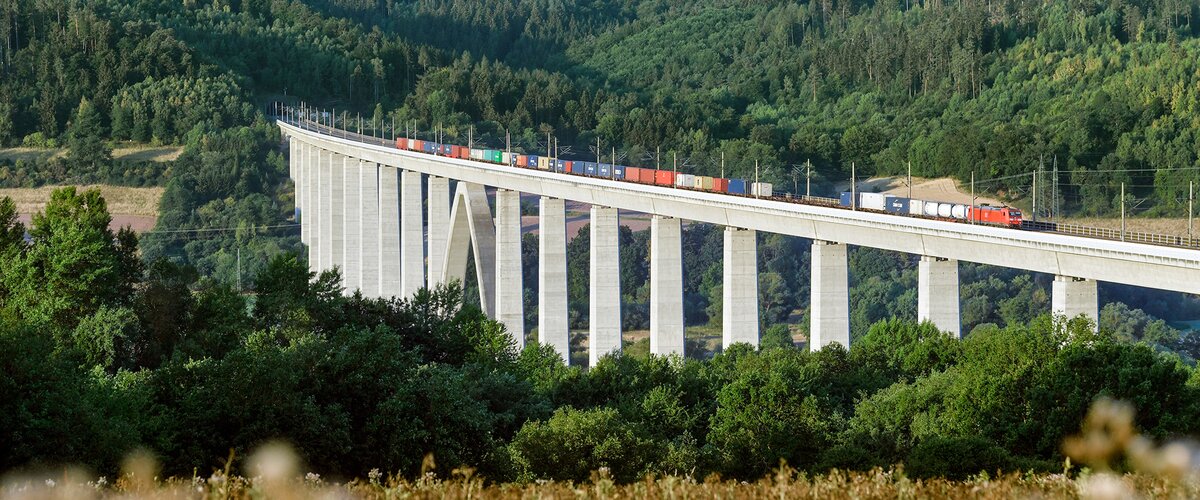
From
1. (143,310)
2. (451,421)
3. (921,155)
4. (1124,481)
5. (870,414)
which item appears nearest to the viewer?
(1124,481)

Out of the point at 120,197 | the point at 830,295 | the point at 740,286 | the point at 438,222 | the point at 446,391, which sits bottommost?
the point at 120,197

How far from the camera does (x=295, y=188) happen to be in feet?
536

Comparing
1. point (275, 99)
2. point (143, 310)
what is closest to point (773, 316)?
point (275, 99)

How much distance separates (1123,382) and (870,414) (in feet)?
20.8

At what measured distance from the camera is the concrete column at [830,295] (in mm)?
64875

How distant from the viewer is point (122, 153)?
171500 millimetres

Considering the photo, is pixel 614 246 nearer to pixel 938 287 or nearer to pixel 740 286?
pixel 740 286

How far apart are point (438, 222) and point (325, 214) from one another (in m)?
23.5

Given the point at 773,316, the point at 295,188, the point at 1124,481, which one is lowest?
the point at 773,316

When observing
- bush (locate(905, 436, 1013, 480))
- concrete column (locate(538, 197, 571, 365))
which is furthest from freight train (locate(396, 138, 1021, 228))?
bush (locate(905, 436, 1013, 480))

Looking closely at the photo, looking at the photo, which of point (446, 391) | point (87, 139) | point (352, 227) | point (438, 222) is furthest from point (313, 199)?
point (446, 391)

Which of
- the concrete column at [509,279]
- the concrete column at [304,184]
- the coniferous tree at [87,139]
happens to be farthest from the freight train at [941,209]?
the coniferous tree at [87,139]

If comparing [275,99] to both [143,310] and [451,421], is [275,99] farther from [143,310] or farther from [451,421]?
[451,421]

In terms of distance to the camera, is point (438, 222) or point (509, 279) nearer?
point (509, 279)
